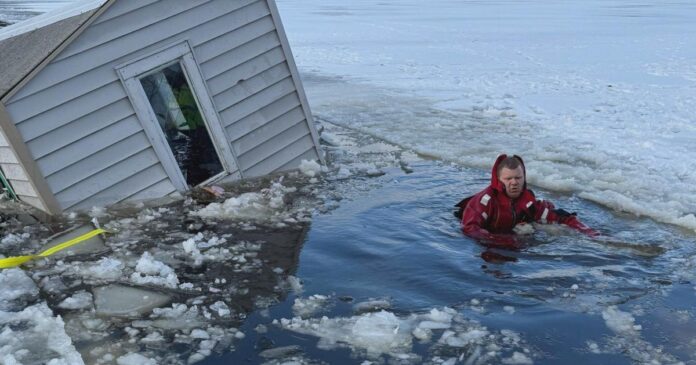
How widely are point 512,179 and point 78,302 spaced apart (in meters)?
4.22

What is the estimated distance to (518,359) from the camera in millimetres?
4586

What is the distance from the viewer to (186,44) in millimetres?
8156

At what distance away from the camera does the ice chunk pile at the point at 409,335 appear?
4656 millimetres

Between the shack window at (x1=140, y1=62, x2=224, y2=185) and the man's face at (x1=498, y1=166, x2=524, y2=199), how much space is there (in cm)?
346

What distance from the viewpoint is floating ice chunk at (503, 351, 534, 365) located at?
4551 mm

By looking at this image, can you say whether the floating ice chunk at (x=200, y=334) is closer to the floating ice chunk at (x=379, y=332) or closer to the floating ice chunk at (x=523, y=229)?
the floating ice chunk at (x=379, y=332)

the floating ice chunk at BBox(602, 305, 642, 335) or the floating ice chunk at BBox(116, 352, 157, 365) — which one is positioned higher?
the floating ice chunk at BBox(116, 352, 157, 365)

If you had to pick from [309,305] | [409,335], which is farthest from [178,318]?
[409,335]

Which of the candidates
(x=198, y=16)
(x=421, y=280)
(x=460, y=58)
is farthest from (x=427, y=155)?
(x=460, y=58)

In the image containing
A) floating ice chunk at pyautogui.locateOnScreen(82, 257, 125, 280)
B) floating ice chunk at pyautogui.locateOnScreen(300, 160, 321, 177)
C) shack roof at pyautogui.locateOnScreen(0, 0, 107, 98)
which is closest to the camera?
floating ice chunk at pyautogui.locateOnScreen(82, 257, 125, 280)

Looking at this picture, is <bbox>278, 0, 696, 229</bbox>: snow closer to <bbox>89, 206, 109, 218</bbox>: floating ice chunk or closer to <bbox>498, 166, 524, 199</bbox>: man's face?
<bbox>498, 166, 524, 199</bbox>: man's face

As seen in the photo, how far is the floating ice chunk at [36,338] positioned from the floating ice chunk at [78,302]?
5.5 inches

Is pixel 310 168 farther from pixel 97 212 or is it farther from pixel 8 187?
pixel 8 187

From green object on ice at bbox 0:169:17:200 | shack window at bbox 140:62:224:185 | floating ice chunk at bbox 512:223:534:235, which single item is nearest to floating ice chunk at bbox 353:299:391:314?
floating ice chunk at bbox 512:223:534:235
